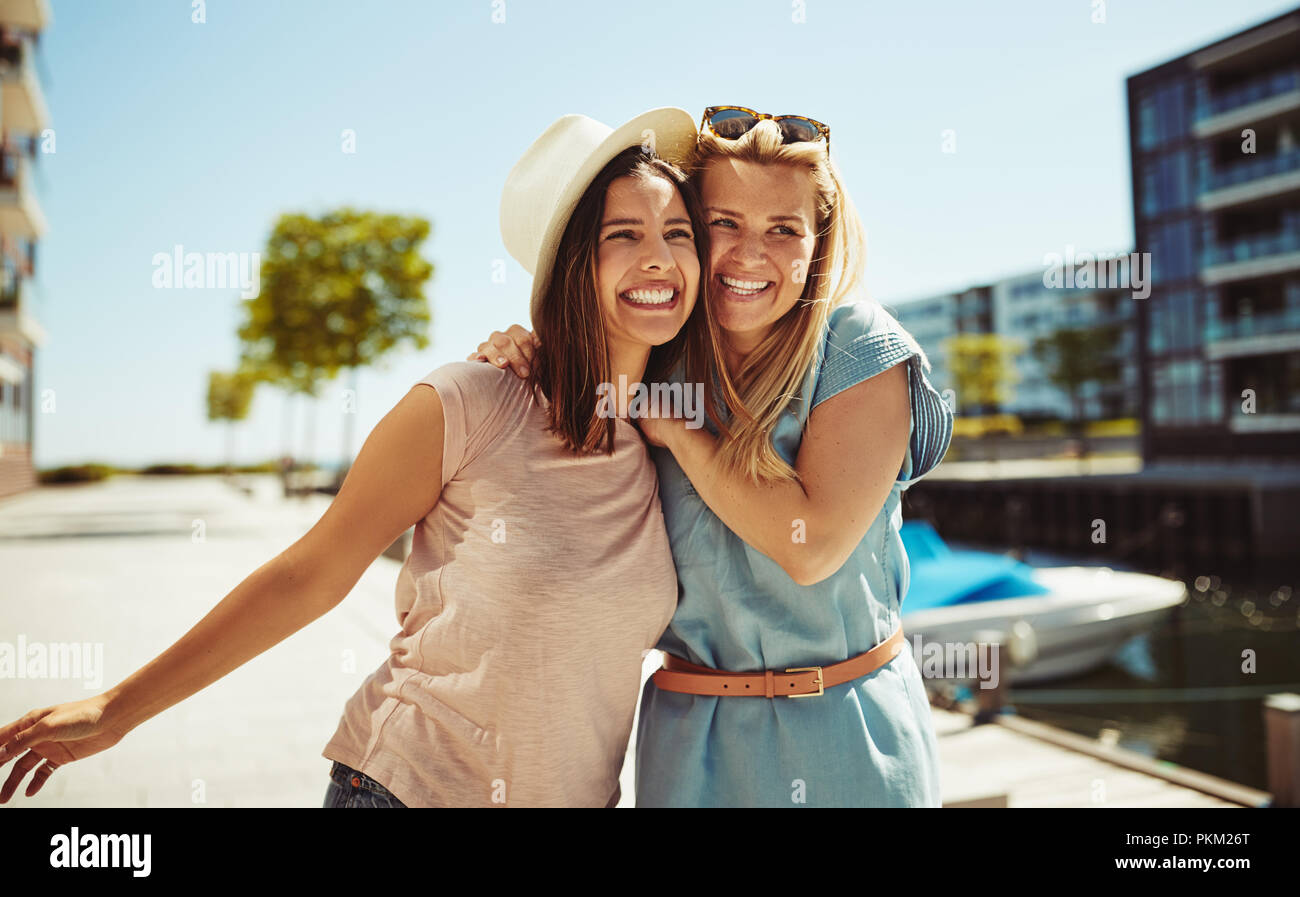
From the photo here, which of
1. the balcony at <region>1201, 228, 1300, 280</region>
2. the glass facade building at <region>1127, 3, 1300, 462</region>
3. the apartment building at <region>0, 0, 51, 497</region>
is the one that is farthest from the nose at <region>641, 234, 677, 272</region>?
the balcony at <region>1201, 228, 1300, 280</region>

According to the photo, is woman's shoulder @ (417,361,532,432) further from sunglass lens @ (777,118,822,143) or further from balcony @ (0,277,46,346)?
balcony @ (0,277,46,346)

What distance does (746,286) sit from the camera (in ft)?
5.83

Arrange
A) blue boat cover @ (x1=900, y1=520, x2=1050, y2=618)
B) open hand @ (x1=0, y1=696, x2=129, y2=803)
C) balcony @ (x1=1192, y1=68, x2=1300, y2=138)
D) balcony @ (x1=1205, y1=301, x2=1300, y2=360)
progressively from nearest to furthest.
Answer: open hand @ (x1=0, y1=696, x2=129, y2=803), blue boat cover @ (x1=900, y1=520, x2=1050, y2=618), balcony @ (x1=1205, y1=301, x2=1300, y2=360), balcony @ (x1=1192, y1=68, x2=1300, y2=138)

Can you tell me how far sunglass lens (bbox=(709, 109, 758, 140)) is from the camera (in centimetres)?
184

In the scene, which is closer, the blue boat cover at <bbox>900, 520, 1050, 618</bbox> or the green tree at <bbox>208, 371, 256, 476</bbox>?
the blue boat cover at <bbox>900, 520, 1050, 618</bbox>

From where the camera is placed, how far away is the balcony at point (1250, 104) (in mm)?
29562

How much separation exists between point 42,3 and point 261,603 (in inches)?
944

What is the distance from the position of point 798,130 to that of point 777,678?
44.0 inches

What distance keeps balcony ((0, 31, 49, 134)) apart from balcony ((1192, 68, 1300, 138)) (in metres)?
36.2

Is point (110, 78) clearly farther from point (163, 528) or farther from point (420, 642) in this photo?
point (163, 528)
